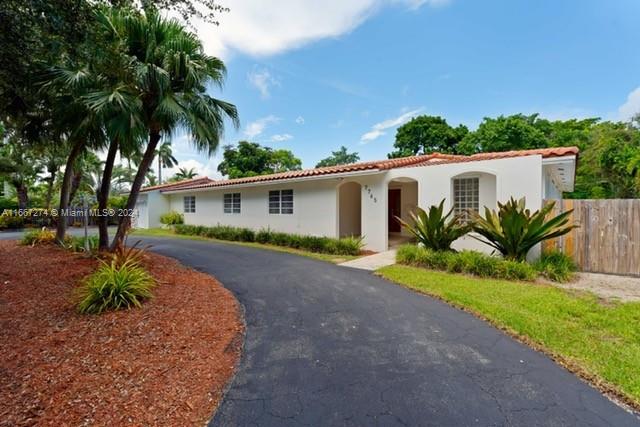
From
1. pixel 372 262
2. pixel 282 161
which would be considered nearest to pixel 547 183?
pixel 372 262

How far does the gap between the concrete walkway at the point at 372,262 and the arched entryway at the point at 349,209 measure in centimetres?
434

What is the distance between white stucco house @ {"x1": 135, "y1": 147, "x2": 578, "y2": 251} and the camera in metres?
8.55

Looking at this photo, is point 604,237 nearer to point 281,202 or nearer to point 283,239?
point 283,239

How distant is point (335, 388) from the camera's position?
2.96 m

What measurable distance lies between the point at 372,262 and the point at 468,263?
8.87 ft

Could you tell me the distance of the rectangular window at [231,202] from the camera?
16781 mm

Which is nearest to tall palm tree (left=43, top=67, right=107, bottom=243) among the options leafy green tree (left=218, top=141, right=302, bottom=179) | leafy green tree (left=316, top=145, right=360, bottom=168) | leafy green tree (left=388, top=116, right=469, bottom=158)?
leafy green tree (left=218, top=141, right=302, bottom=179)

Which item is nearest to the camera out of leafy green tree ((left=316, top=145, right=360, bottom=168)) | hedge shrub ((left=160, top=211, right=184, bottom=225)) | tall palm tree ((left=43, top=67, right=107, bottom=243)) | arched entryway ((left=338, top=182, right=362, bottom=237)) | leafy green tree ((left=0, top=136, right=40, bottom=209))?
tall palm tree ((left=43, top=67, right=107, bottom=243))

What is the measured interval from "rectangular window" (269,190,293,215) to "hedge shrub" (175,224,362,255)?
113 cm

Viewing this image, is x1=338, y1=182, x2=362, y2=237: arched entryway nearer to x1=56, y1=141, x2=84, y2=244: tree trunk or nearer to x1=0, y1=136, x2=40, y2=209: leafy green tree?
x1=56, y1=141, x2=84, y2=244: tree trunk

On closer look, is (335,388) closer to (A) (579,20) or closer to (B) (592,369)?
(B) (592,369)

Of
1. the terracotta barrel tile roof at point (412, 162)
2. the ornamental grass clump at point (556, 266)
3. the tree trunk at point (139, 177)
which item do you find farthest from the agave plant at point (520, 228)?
the tree trunk at point (139, 177)

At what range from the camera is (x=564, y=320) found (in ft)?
15.0

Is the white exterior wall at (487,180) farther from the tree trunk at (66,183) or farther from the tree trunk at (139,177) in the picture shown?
the tree trunk at (66,183)
